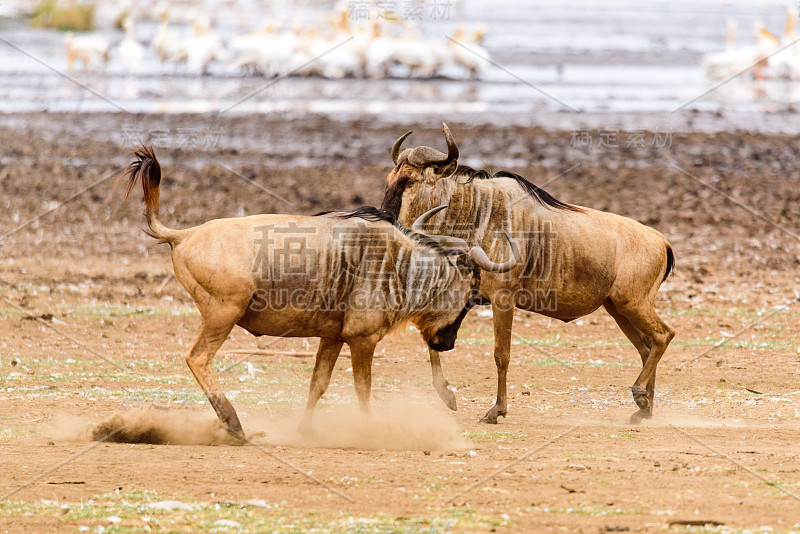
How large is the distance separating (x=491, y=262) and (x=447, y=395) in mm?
1386

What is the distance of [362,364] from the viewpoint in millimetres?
8828

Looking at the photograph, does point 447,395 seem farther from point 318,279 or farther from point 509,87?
point 509,87

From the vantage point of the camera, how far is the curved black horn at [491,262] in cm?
889

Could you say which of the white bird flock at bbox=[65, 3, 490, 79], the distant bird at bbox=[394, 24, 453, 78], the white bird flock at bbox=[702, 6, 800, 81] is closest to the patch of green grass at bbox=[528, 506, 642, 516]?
the white bird flock at bbox=[65, 3, 490, 79]

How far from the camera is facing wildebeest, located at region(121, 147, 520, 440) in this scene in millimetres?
8414

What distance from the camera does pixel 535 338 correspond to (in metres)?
12.7

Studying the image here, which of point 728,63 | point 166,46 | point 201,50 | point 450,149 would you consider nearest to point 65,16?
point 166,46

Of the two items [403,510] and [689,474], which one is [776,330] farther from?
[403,510]

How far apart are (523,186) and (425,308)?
165cm

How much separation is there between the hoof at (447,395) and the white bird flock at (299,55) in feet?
66.9

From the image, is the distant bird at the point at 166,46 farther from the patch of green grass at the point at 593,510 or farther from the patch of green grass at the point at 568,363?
the patch of green grass at the point at 593,510

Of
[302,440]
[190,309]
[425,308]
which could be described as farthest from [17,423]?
[190,309]

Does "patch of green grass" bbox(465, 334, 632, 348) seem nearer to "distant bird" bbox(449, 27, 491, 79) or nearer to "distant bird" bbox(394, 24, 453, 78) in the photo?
"distant bird" bbox(449, 27, 491, 79)

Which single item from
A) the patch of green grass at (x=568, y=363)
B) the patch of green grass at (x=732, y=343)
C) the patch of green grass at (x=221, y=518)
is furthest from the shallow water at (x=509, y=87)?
the patch of green grass at (x=221, y=518)
